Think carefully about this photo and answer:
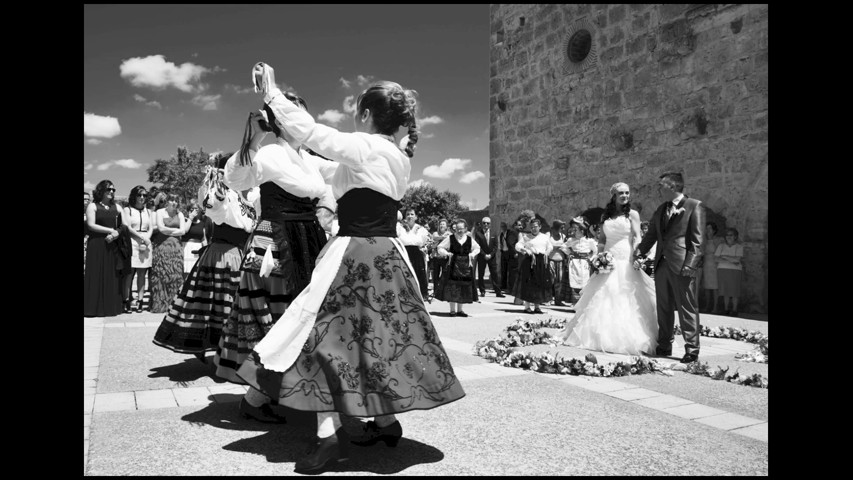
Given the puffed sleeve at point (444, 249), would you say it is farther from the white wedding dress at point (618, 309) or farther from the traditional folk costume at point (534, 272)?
the white wedding dress at point (618, 309)

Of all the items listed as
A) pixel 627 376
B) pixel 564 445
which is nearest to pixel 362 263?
pixel 564 445

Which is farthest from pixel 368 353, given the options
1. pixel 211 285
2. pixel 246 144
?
pixel 211 285

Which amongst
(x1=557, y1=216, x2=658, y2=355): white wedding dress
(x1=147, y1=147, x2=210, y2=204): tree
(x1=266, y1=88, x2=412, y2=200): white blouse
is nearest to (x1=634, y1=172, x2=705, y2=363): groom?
(x1=557, y1=216, x2=658, y2=355): white wedding dress

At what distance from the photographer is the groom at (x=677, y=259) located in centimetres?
621

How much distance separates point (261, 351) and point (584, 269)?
405 inches

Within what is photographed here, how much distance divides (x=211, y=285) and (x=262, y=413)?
1674 mm

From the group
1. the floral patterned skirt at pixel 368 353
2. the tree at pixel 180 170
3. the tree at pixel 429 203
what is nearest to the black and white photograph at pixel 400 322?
the floral patterned skirt at pixel 368 353

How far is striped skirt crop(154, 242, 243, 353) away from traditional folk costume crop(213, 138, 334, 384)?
3.35 ft

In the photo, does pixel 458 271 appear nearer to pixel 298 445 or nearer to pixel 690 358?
pixel 690 358

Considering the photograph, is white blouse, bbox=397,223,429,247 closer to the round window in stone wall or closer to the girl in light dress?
the girl in light dress

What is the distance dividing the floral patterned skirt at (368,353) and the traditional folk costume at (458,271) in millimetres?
7586

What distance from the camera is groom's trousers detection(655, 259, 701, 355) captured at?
621 cm
